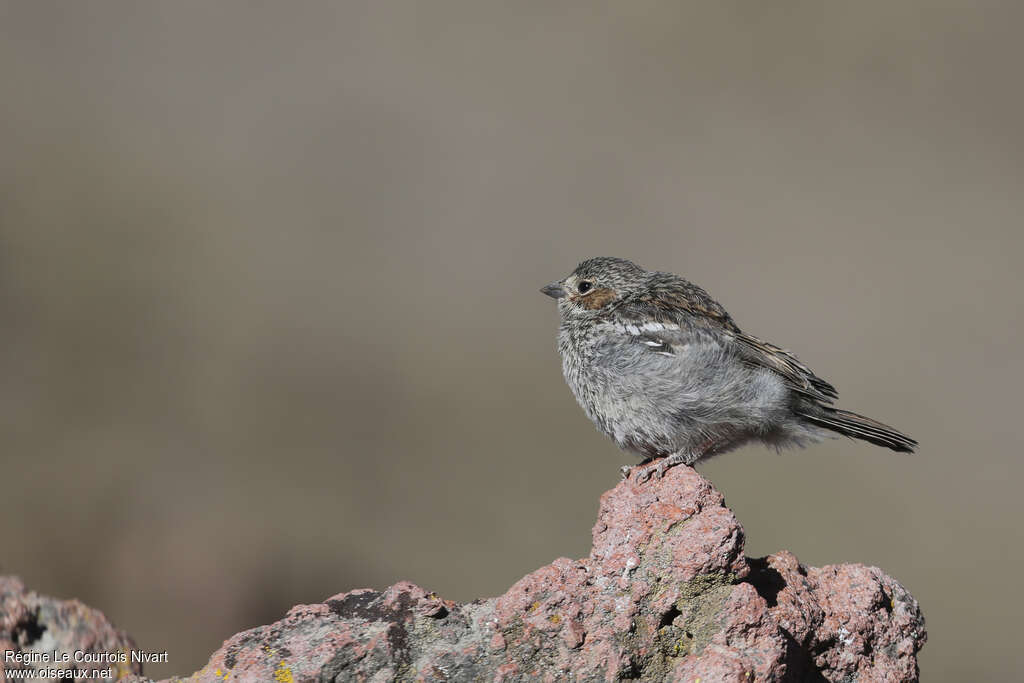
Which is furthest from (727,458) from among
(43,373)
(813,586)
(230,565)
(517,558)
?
(813,586)

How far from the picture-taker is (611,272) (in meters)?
6.16

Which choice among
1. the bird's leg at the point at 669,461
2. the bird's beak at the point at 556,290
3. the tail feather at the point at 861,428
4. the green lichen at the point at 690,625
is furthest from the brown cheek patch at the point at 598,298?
the green lichen at the point at 690,625

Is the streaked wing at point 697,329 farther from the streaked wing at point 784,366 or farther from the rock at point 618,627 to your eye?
the rock at point 618,627

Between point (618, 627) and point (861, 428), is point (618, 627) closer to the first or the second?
point (618, 627)

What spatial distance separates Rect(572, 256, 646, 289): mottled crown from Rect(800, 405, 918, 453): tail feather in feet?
3.96

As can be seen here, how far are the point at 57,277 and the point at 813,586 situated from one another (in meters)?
13.9

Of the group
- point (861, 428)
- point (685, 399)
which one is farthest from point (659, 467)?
point (861, 428)

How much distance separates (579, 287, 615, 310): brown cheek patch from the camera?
6082mm

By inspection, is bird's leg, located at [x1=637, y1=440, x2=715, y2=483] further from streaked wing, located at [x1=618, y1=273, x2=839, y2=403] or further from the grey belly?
streaked wing, located at [x1=618, y1=273, x2=839, y2=403]

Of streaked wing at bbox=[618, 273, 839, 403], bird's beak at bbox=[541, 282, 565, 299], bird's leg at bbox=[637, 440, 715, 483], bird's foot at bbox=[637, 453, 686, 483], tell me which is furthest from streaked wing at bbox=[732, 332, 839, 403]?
bird's beak at bbox=[541, 282, 565, 299]

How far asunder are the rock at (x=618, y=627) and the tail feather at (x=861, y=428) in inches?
51.6

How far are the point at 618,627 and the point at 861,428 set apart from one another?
2207 mm

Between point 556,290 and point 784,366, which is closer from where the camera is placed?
point 784,366

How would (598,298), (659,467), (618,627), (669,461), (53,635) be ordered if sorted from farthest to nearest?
(598,298)
(669,461)
(659,467)
(53,635)
(618,627)
